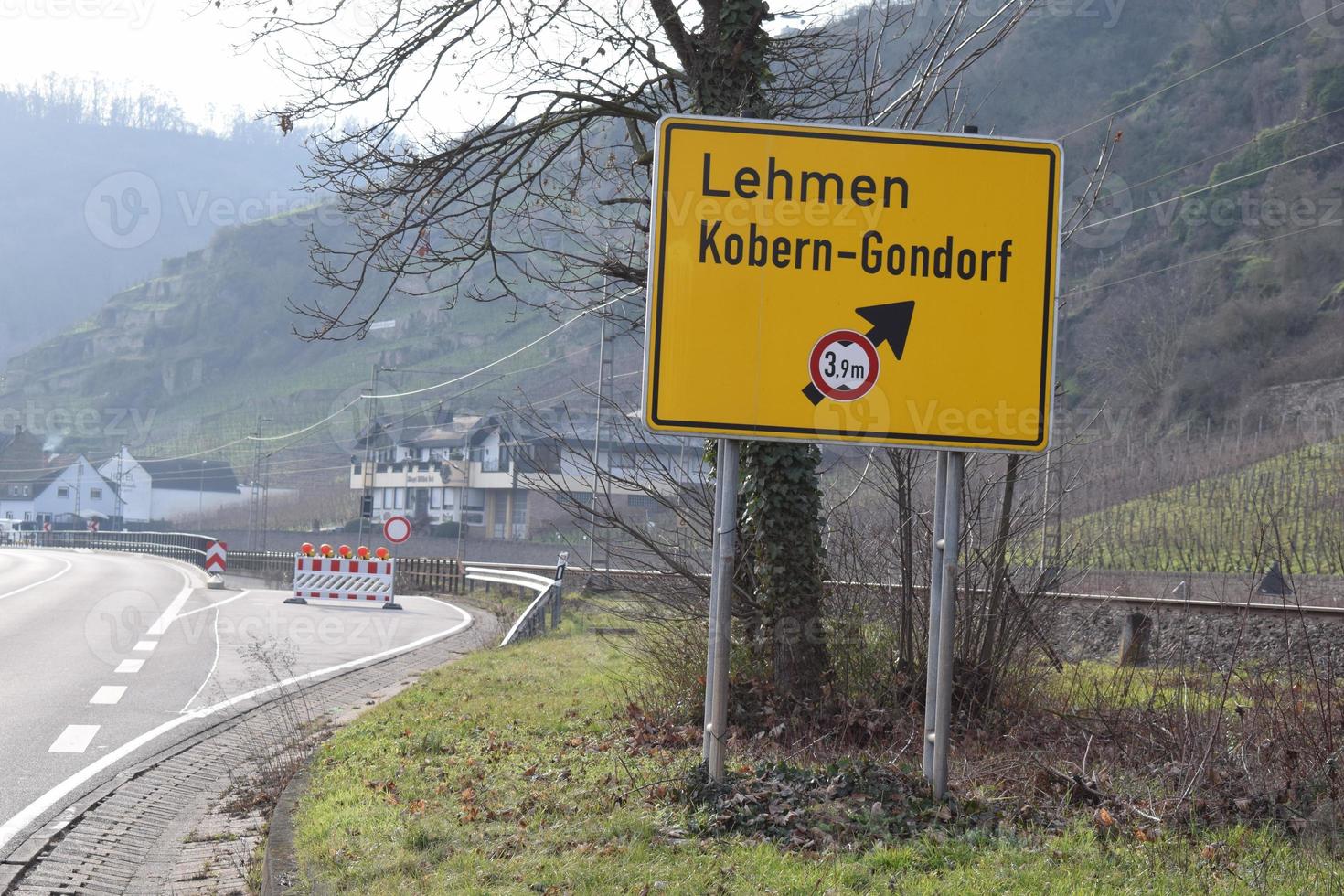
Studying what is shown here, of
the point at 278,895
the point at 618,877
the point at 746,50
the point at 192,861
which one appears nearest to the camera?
the point at 618,877

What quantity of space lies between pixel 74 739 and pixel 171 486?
125m

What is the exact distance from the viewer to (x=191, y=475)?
126625 mm

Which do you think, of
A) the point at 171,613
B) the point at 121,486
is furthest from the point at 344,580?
the point at 121,486

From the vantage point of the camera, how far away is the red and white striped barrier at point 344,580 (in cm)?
2627

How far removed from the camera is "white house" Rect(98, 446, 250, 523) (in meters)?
120

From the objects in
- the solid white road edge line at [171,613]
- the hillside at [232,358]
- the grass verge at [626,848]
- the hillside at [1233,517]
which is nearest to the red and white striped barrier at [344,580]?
the solid white road edge line at [171,613]

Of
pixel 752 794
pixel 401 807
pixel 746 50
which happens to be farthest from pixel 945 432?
pixel 746 50

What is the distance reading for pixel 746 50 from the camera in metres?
8.66

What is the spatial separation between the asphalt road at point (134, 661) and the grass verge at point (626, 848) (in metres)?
1.90

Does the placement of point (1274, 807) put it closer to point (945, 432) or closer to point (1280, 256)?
point (945, 432)

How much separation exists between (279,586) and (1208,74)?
57.2 metres

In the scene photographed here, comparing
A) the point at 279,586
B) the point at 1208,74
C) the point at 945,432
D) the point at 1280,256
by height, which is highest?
the point at 1208,74

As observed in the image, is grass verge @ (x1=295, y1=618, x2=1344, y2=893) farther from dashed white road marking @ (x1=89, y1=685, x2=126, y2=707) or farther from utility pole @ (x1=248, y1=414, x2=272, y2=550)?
utility pole @ (x1=248, y1=414, x2=272, y2=550)

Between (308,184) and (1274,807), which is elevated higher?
(308,184)
